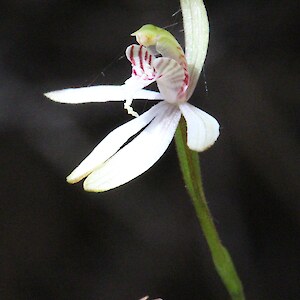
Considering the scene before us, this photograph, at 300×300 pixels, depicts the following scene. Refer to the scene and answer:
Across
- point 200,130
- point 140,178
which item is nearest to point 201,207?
point 200,130

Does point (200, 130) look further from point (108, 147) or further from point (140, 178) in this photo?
point (140, 178)

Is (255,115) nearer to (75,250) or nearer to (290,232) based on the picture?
(290,232)

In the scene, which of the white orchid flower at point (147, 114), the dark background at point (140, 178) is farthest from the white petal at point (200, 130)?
the dark background at point (140, 178)

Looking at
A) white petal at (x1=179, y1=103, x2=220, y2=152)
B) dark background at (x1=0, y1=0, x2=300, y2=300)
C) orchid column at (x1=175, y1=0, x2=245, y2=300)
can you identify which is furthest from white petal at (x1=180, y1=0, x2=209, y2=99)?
dark background at (x1=0, y1=0, x2=300, y2=300)

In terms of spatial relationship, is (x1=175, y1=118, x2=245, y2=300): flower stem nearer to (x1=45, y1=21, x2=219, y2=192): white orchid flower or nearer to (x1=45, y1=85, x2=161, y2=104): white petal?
(x1=45, y1=21, x2=219, y2=192): white orchid flower

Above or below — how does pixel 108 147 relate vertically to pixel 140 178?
below

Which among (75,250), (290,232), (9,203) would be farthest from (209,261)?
(9,203)
